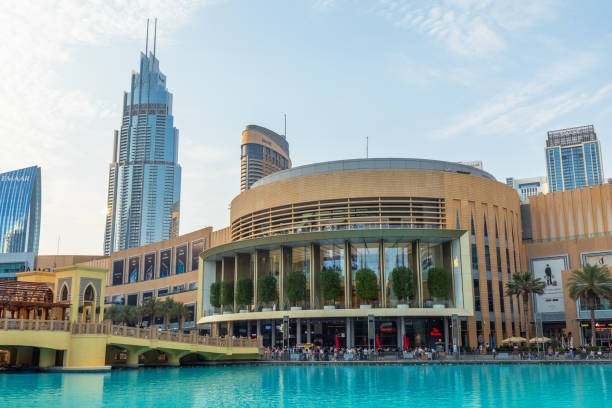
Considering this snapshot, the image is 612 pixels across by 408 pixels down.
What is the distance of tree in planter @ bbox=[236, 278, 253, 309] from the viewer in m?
77.6

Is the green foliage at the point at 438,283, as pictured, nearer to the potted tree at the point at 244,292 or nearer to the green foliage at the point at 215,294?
the potted tree at the point at 244,292

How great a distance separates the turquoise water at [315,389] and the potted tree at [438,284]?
71.2 ft

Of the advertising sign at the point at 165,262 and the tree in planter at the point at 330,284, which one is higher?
the advertising sign at the point at 165,262

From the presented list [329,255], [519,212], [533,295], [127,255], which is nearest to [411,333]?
[329,255]

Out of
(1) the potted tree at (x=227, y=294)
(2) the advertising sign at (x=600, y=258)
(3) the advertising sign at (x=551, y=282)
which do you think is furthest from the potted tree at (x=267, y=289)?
(2) the advertising sign at (x=600, y=258)

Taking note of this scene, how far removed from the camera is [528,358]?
58.7 meters

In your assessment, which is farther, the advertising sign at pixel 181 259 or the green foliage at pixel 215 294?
the advertising sign at pixel 181 259

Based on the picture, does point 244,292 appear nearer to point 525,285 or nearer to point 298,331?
point 298,331

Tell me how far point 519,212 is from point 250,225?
3775 centimetres

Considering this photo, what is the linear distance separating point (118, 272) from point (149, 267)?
42.2 ft

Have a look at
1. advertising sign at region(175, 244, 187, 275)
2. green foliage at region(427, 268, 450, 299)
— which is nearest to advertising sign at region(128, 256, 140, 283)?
advertising sign at region(175, 244, 187, 275)

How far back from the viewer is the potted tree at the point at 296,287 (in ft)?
236

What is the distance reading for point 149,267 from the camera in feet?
408

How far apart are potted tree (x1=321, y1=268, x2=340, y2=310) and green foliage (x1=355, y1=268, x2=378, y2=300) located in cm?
234
